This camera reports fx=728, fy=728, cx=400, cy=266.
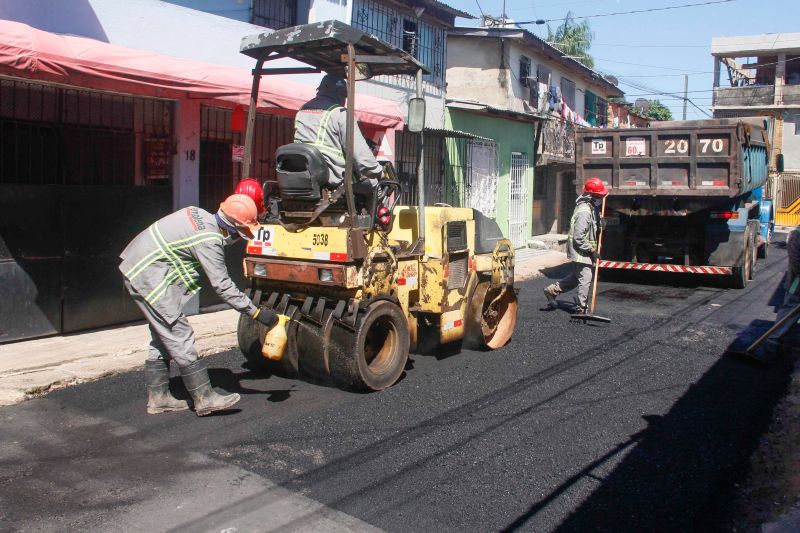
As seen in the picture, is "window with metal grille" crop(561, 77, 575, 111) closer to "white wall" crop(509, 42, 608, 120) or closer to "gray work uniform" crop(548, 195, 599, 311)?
"white wall" crop(509, 42, 608, 120)

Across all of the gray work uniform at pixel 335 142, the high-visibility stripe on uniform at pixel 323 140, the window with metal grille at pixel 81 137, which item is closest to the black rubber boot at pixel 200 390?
the gray work uniform at pixel 335 142

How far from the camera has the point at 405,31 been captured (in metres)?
14.1

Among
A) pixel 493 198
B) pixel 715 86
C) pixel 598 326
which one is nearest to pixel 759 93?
pixel 715 86

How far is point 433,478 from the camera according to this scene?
13.7 feet

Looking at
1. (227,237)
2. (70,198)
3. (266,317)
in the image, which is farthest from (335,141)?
(70,198)

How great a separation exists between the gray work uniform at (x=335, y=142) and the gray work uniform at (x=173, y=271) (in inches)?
44.6

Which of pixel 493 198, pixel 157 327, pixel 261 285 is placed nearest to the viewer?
pixel 157 327

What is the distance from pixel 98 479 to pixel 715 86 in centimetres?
4087

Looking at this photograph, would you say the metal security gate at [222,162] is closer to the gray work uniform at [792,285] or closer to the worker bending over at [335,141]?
the worker bending over at [335,141]

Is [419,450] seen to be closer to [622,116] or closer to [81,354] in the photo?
[81,354]

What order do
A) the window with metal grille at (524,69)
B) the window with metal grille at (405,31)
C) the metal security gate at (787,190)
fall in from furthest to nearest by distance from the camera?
1. the metal security gate at (787,190)
2. the window with metal grille at (524,69)
3. the window with metal grille at (405,31)

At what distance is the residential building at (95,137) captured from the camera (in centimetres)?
681

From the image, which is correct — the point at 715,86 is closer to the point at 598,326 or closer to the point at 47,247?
the point at 598,326

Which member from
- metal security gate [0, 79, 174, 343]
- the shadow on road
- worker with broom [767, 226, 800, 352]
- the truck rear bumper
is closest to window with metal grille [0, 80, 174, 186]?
metal security gate [0, 79, 174, 343]
